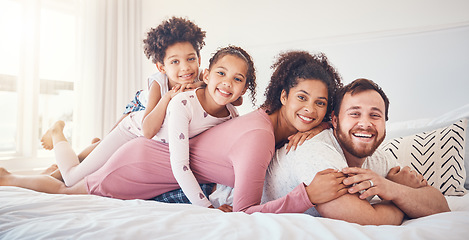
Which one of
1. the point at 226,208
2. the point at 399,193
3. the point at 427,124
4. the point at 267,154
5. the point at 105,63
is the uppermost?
the point at 105,63

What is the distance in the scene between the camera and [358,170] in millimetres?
1164

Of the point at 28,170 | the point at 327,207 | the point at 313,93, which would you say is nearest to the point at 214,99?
the point at 313,93

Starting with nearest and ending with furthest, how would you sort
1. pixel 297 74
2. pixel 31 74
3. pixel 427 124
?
pixel 297 74 → pixel 427 124 → pixel 31 74

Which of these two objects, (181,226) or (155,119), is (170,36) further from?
(181,226)

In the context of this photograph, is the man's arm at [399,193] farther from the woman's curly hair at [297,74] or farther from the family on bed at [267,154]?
the woman's curly hair at [297,74]

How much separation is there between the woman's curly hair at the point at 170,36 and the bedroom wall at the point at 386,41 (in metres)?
1.07

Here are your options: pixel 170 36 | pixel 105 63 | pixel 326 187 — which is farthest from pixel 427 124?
pixel 105 63

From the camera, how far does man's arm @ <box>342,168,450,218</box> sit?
1.13m

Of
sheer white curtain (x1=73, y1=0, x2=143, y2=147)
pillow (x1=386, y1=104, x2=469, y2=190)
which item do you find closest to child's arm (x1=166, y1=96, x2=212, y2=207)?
pillow (x1=386, y1=104, x2=469, y2=190)

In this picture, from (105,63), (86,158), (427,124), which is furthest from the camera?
(105,63)

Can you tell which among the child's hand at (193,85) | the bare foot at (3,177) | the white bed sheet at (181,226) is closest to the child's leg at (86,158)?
the bare foot at (3,177)

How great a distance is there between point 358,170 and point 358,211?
0.13 meters

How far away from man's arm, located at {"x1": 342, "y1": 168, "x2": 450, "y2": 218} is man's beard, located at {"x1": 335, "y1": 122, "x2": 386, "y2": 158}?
0.44ft

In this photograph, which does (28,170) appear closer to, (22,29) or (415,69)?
(22,29)
